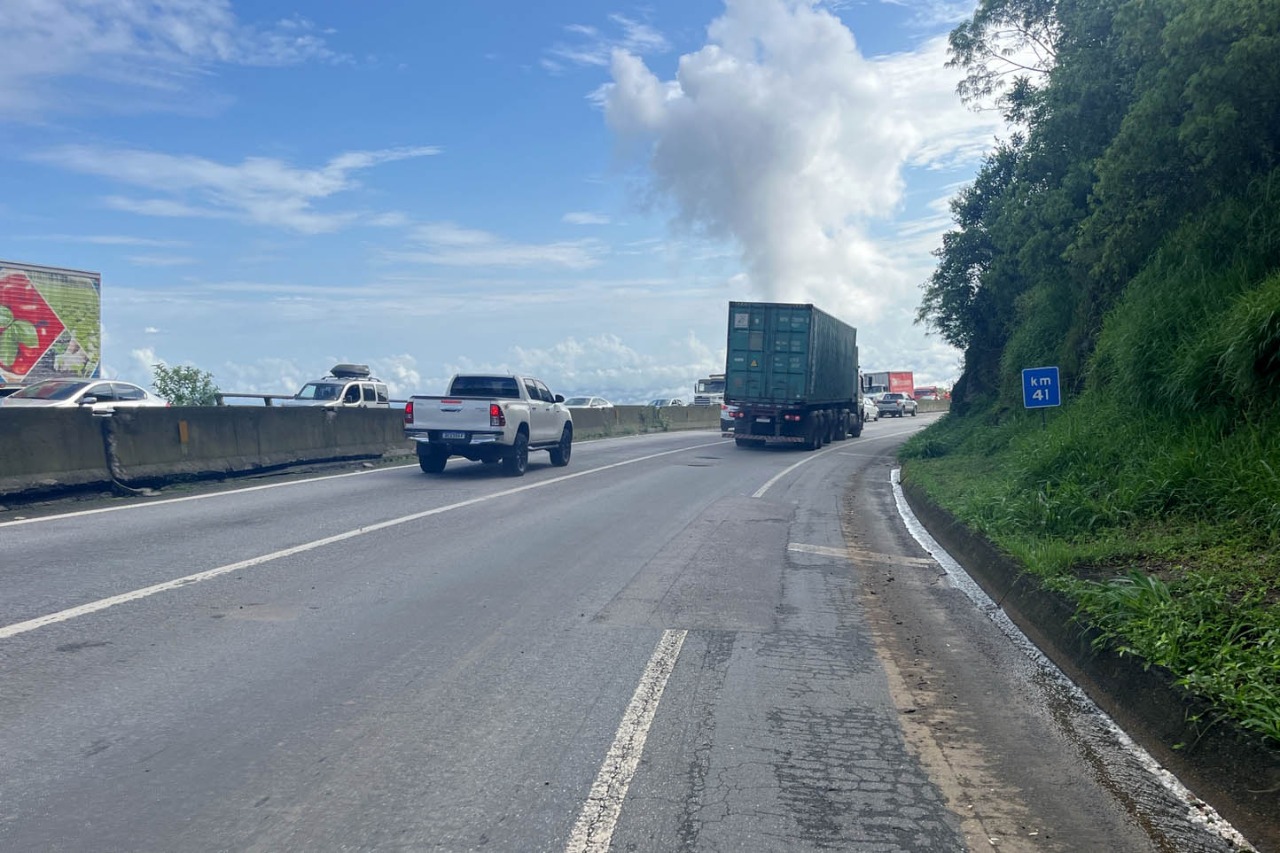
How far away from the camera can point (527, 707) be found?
5629mm

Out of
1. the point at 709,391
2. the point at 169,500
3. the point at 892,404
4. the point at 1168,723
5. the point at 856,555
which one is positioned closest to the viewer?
the point at 1168,723

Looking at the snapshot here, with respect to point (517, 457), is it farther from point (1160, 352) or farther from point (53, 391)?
point (1160, 352)

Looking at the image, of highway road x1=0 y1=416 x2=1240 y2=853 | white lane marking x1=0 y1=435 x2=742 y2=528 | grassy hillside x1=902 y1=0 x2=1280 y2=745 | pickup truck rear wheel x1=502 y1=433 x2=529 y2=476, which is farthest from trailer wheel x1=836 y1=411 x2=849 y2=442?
highway road x1=0 y1=416 x2=1240 y2=853

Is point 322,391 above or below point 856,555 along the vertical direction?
above

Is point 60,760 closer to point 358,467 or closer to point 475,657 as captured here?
point 475,657

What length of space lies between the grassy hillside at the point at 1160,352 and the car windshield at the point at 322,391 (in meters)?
17.4

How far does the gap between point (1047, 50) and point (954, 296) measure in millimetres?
9384

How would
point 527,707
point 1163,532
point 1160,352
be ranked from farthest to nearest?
point 1160,352, point 1163,532, point 527,707

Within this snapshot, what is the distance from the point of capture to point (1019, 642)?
7.49m

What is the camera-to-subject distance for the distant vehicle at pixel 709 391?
5491 centimetres

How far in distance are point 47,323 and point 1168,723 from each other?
3103cm

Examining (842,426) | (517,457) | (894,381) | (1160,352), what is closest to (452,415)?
(517,457)

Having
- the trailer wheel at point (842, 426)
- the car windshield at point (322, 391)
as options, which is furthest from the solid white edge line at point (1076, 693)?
the trailer wheel at point (842, 426)

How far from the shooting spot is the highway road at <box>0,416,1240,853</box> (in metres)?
4.23
